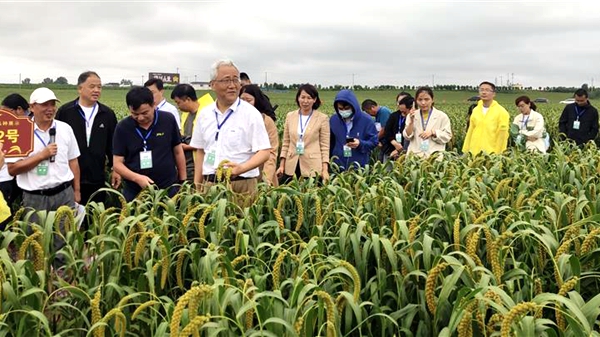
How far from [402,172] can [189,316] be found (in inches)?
158

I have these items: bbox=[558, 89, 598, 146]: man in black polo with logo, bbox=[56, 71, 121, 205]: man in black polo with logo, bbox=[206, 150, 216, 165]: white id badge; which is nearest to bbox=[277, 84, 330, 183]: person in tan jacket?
bbox=[206, 150, 216, 165]: white id badge

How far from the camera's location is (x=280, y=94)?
77.5 m

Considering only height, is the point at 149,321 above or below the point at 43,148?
below

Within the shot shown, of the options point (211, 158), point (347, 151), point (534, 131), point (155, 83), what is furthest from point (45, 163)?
point (534, 131)

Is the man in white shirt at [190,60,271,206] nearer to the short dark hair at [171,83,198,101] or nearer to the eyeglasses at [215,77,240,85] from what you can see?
the eyeglasses at [215,77,240,85]

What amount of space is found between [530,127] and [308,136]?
5.04 m

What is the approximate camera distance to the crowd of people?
4762mm

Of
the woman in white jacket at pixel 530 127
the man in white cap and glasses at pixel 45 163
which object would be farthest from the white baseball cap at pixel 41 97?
the woman in white jacket at pixel 530 127

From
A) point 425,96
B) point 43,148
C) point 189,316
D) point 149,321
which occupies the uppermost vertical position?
point 425,96

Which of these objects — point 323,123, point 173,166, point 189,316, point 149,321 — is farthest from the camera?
point 323,123

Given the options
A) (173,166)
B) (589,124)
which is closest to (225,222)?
(173,166)

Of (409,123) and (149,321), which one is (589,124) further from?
(149,321)

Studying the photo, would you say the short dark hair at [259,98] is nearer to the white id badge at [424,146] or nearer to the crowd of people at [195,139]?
the crowd of people at [195,139]

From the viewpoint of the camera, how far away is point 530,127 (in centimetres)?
950
